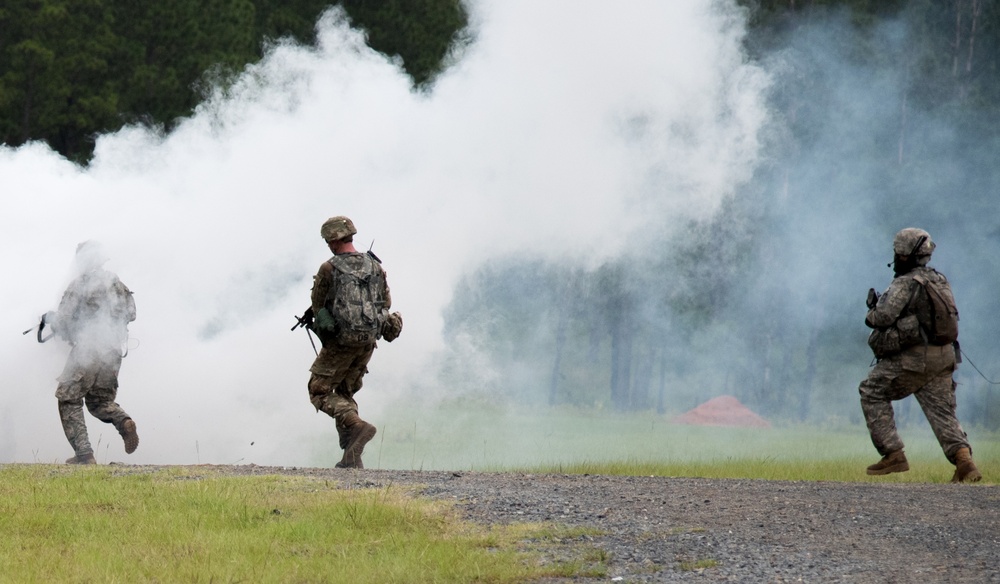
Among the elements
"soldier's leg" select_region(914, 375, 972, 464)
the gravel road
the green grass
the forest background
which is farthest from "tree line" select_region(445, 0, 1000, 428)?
the green grass

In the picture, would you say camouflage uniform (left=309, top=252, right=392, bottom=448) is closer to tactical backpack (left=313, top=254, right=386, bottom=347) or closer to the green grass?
tactical backpack (left=313, top=254, right=386, bottom=347)

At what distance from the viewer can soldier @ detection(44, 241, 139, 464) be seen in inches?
473

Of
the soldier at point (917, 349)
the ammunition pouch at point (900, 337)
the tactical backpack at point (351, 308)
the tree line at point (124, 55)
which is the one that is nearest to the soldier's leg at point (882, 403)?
the soldier at point (917, 349)

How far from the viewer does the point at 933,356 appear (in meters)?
10.8

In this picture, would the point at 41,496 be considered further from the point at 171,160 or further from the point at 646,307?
the point at 646,307

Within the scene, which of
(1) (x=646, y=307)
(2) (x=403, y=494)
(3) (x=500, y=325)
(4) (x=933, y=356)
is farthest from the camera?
(3) (x=500, y=325)

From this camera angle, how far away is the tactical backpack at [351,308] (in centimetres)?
1072

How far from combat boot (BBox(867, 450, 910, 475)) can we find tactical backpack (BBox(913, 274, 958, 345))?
2.95 ft

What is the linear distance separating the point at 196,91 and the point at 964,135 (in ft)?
47.3

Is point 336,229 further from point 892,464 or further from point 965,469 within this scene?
point 965,469

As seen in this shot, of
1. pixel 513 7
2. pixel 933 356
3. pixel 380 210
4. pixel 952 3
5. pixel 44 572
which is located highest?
pixel 952 3

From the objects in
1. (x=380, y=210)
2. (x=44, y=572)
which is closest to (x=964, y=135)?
(x=380, y=210)

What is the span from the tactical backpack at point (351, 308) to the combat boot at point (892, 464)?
157 inches

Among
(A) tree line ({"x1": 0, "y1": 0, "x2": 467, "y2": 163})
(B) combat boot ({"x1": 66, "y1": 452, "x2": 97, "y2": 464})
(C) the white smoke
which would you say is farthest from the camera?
(A) tree line ({"x1": 0, "y1": 0, "x2": 467, "y2": 163})
